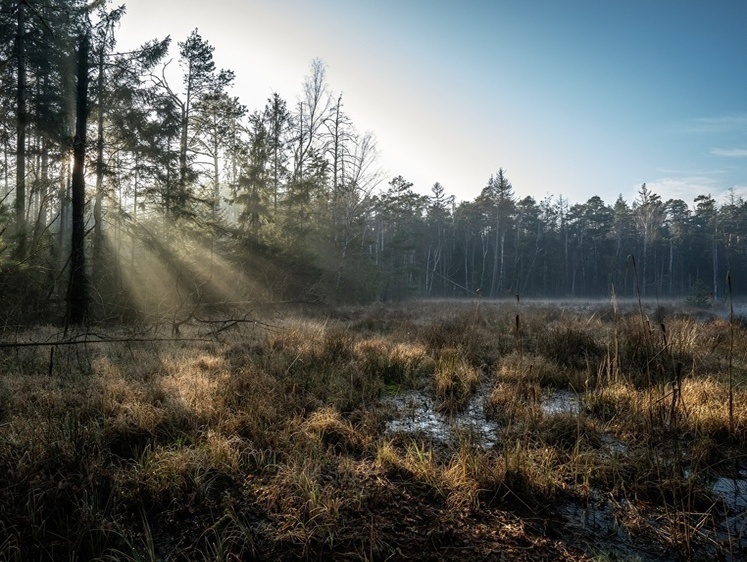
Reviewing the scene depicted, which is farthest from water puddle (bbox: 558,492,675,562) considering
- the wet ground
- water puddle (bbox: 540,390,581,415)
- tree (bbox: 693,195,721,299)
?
tree (bbox: 693,195,721,299)

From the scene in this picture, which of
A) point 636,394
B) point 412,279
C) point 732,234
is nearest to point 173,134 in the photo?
point 636,394

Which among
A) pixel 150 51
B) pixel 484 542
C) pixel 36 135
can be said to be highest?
pixel 150 51

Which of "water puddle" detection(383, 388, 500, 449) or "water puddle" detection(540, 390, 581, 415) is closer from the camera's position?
"water puddle" detection(383, 388, 500, 449)

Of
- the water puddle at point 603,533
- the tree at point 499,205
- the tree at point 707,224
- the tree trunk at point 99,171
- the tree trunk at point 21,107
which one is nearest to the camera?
the water puddle at point 603,533

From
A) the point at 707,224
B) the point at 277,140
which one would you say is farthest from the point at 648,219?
the point at 277,140

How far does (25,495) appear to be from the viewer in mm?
2049

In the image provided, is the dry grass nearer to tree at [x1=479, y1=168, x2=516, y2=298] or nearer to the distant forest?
the distant forest

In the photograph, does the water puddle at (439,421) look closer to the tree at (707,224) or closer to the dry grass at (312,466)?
the dry grass at (312,466)

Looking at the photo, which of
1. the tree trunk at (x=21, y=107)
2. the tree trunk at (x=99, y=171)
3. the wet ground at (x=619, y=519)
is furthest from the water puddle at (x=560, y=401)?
the tree trunk at (x=21, y=107)

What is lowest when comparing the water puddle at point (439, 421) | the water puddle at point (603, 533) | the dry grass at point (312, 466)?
the water puddle at point (439, 421)

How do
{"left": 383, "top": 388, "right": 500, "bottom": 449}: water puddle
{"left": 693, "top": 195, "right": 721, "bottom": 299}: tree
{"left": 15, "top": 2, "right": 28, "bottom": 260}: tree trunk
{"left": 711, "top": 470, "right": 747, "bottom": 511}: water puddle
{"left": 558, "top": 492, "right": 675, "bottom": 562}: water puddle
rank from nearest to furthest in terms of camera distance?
1. {"left": 558, "top": 492, "right": 675, "bottom": 562}: water puddle
2. {"left": 711, "top": 470, "right": 747, "bottom": 511}: water puddle
3. {"left": 383, "top": 388, "right": 500, "bottom": 449}: water puddle
4. {"left": 15, "top": 2, "right": 28, "bottom": 260}: tree trunk
5. {"left": 693, "top": 195, "right": 721, "bottom": 299}: tree

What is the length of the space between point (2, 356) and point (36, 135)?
12.0 m

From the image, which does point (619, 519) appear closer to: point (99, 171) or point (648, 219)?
point (99, 171)

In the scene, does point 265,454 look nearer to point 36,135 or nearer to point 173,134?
point 173,134
